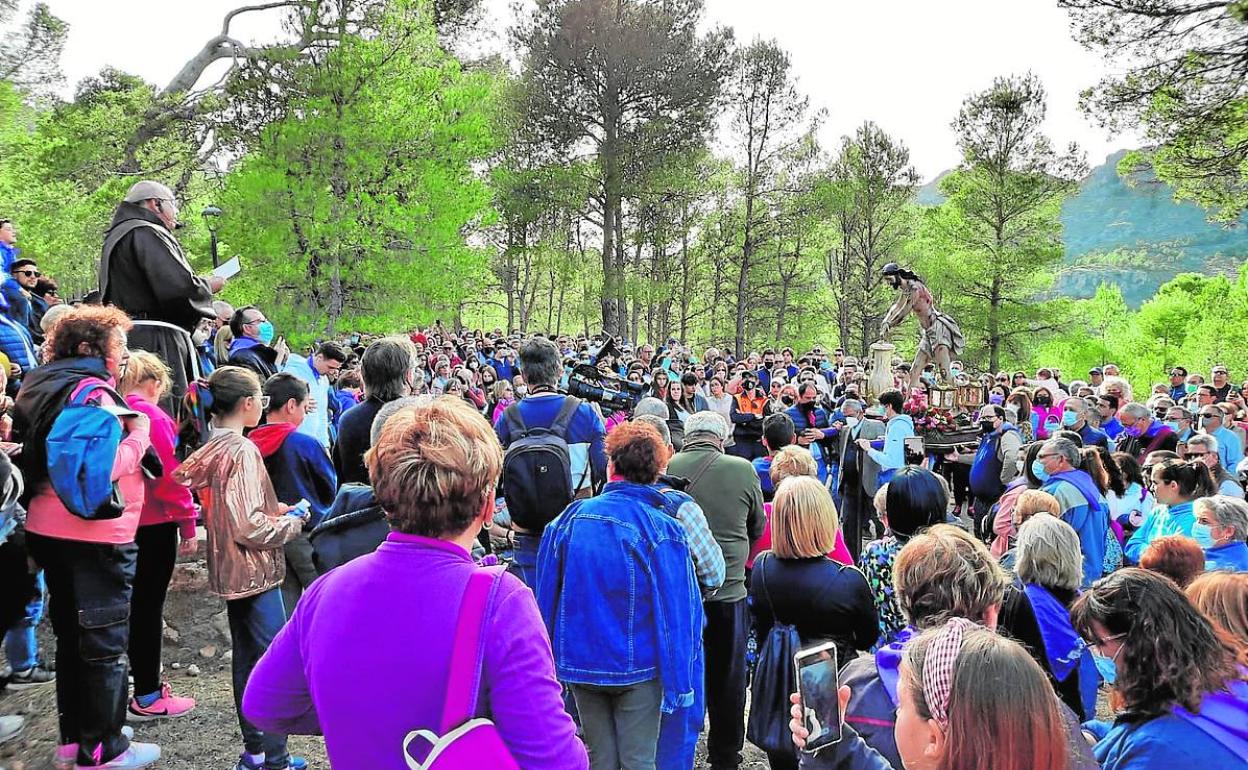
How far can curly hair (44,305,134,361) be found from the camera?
337cm

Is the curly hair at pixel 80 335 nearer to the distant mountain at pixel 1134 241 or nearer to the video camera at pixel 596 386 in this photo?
the video camera at pixel 596 386

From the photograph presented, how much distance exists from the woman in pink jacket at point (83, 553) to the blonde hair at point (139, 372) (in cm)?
42

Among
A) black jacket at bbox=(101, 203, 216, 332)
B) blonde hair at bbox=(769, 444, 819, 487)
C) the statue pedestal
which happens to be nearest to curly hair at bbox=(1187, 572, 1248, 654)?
blonde hair at bbox=(769, 444, 819, 487)

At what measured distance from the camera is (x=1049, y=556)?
136 inches

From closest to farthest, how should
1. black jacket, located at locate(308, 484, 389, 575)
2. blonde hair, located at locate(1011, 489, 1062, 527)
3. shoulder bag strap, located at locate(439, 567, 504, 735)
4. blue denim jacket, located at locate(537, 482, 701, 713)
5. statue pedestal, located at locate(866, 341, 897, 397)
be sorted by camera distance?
shoulder bag strap, located at locate(439, 567, 504, 735)
black jacket, located at locate(308, 484, 389, 575)
blue denim jacket, located at locate(537, 482, 701, 713)
blonde hair, located at locate(1011, 489, 1062, 527)
statue pedestal, located at locate(866, 341, 897, 397)

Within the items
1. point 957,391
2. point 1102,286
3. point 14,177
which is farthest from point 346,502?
point 1102,286

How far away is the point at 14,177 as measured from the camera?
68.4ft

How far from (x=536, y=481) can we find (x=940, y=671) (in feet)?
8.55

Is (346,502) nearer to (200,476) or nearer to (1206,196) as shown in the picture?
(200,476)

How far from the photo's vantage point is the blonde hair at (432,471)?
1567 mm

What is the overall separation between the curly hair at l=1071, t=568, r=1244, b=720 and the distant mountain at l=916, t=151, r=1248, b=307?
123m

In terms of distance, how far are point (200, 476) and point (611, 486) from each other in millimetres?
1776

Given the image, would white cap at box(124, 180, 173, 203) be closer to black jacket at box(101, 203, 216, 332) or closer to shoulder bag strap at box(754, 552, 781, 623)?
black jacket at box(101, 203, 216, 332)

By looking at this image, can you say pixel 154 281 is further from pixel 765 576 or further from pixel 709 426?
pixel 765 576
